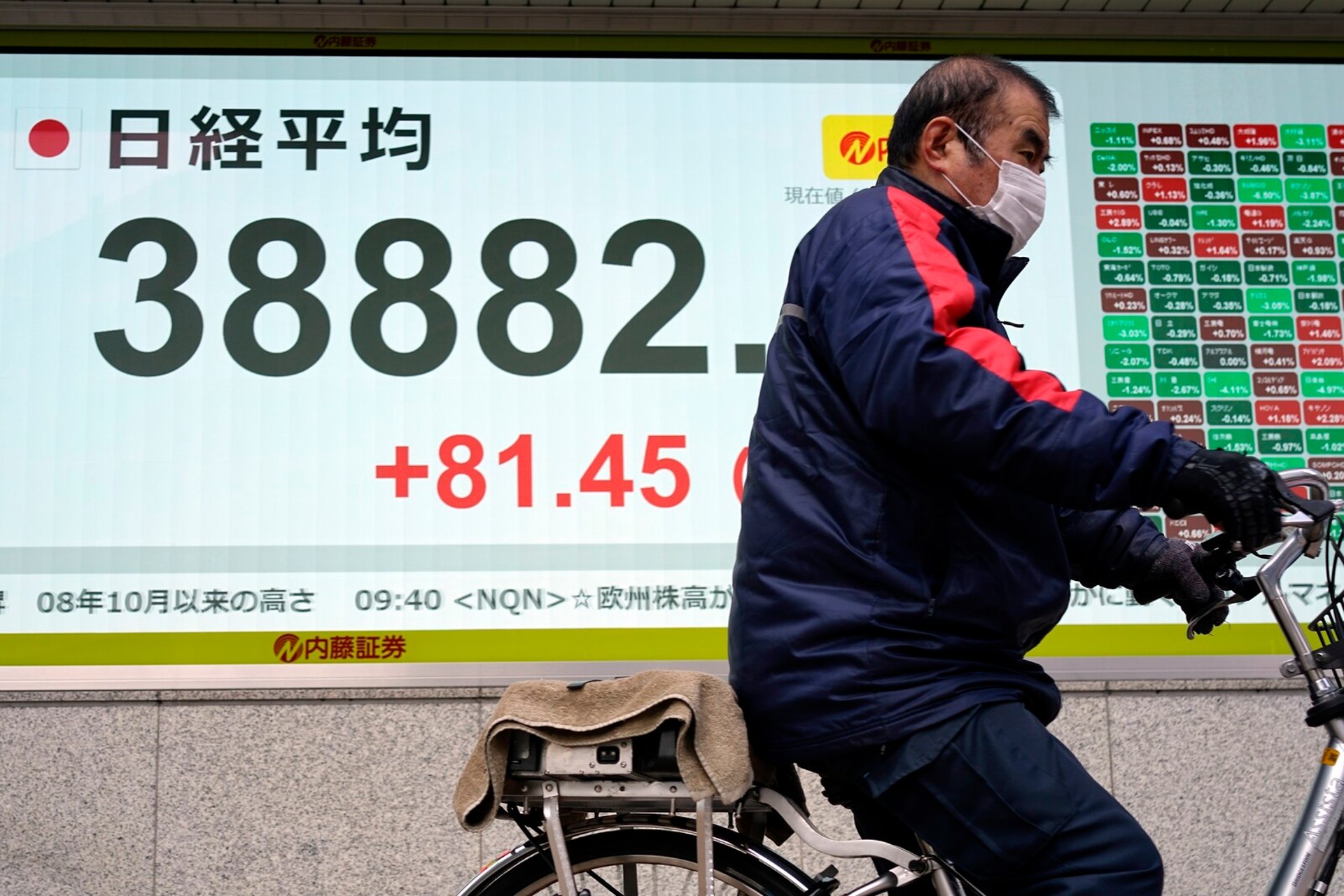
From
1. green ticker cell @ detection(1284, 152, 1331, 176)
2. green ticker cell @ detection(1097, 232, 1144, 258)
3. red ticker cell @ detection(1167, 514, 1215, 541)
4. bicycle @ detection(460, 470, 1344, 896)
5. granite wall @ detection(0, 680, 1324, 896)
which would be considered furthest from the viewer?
green ticker cell @ detection(1284, 152, 1331, 176)

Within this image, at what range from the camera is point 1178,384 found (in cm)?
521

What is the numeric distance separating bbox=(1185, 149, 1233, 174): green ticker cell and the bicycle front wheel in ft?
12.3

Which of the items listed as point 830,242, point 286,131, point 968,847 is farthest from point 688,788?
point 286,131

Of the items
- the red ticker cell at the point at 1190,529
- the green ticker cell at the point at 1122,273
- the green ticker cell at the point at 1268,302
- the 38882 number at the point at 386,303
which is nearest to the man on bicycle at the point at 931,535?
the 38882 number at the point at 386,303

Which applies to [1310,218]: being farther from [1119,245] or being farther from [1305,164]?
[1119,245]

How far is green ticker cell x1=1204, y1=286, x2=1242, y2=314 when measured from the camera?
5.25 metres

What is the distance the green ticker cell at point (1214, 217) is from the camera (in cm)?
533

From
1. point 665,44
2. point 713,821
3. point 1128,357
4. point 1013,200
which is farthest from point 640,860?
point 665,44

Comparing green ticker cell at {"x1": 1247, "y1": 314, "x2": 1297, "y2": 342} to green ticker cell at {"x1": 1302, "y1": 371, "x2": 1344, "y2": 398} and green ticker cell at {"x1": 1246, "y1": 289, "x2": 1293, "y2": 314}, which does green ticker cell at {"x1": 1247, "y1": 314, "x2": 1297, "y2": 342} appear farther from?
green ticker cell at {"x1": 1302, "y1": 371, "x2": 1344, "y2": 398}

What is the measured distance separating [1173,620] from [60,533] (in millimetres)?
3756

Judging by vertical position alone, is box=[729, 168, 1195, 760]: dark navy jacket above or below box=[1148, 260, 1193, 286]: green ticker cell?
below

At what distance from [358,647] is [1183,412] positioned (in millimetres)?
2942

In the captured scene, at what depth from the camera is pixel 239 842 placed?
4781 mm

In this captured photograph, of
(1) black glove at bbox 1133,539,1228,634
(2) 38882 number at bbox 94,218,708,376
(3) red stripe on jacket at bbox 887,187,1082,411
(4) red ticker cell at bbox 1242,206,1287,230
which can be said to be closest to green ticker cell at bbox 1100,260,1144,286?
(4) red ticker cell at bbox 1242,206,1287,230
